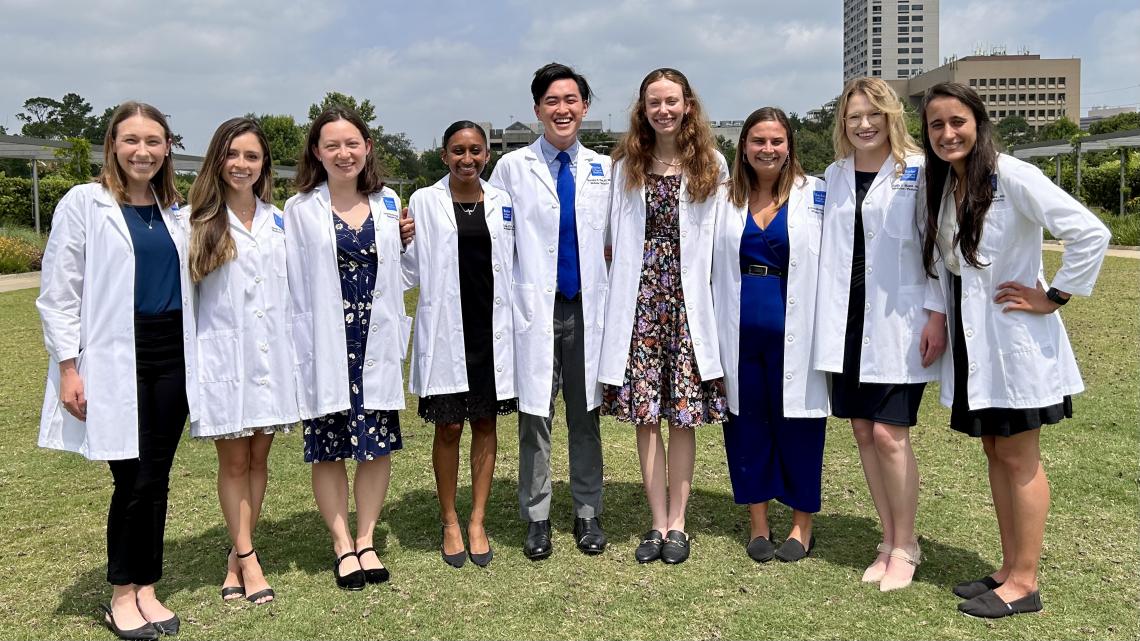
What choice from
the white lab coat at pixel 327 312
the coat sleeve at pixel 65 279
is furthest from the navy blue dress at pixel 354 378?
the coat sleeve at pixel 65 279

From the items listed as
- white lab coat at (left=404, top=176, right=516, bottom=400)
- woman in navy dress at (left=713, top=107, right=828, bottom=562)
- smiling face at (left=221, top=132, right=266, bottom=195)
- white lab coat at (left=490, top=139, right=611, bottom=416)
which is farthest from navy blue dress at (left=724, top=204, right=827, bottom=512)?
smiling face at (left=221, top=132, right=266, bottom=195)

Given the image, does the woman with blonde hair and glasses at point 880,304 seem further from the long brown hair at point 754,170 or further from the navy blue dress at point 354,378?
the navy blue dress at point 354,378

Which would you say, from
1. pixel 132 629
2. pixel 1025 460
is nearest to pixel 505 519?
pixel 132 629

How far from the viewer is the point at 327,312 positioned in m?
3.62

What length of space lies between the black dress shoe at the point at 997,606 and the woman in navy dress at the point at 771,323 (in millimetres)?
807

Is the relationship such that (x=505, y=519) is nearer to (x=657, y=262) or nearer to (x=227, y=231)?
(x=657, y=262)

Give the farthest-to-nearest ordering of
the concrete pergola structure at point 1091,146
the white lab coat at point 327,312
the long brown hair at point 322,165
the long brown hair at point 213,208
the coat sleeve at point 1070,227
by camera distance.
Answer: the concrete pergola structure at point 1091,146, the long brown hair at point 322,165, the white lab coat at point 327,312, the long brown hair at point 213,208, the coat sleeve at point 1070,227

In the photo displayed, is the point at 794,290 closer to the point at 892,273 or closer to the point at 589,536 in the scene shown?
the point at 892,273

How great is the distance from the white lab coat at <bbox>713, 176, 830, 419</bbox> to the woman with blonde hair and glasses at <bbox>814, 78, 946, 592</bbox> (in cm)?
7

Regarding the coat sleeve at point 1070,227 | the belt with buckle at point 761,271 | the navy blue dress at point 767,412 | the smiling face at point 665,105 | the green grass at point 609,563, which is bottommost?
the green grass at point 609,563

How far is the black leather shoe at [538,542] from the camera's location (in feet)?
13.5

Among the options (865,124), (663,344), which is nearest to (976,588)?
(663,344)

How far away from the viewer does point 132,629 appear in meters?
3.36

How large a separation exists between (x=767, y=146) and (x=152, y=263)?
265cm
